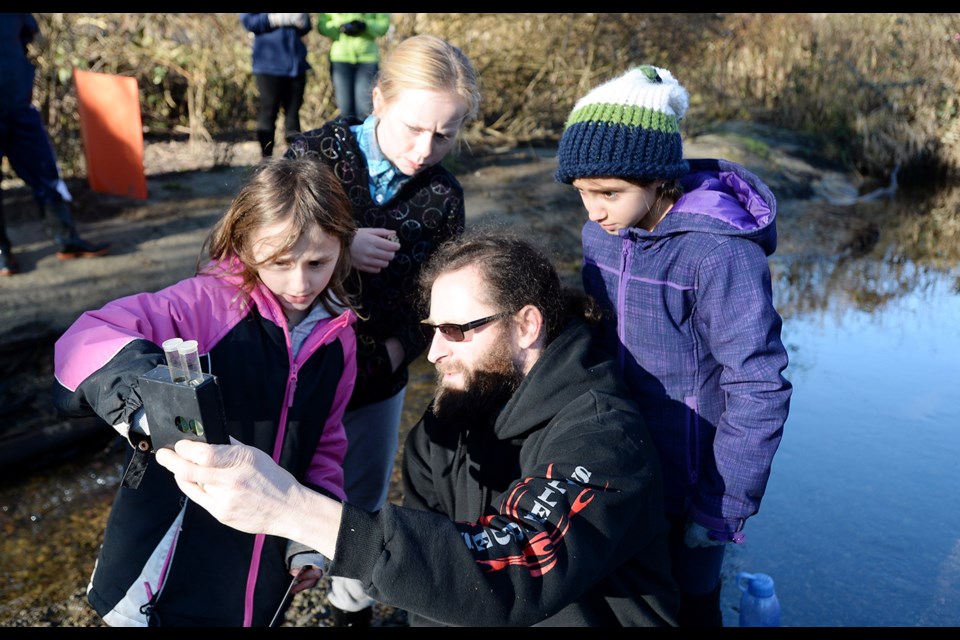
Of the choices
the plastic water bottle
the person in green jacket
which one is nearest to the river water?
the plastic water bottle

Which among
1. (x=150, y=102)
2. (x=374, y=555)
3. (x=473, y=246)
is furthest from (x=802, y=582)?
(x=150, y=102)

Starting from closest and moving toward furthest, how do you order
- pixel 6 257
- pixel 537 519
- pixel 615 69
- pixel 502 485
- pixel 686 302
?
pixel 537 519, pixel 502 485, pixel 686 302, pixel 6 257, pixel 615 69

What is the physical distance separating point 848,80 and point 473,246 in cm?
1108

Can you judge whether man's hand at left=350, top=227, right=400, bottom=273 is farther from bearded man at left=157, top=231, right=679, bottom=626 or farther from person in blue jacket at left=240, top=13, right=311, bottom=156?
person in blue jacket at left=240, top=13, right=311, bottom=156

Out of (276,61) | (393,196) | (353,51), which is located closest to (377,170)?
(393,196)

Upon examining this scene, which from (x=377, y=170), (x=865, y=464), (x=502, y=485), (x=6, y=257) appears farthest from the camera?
(x=6, y=257)

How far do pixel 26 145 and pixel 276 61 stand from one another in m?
2.08

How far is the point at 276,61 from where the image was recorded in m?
6.94

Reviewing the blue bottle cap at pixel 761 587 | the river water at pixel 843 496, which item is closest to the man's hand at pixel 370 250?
the blue bottle cap at pixel 761 587

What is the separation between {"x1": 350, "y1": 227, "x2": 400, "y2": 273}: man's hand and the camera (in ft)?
8.11

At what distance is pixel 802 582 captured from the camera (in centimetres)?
362

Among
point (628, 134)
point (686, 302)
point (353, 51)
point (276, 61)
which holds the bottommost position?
point (276, 61)

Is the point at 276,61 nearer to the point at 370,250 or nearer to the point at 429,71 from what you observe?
the point at 429,71
